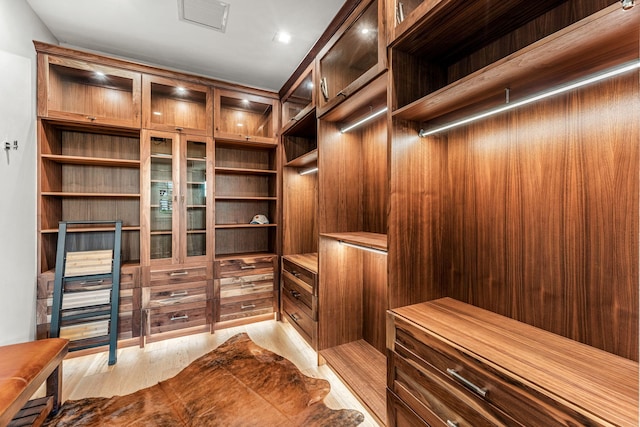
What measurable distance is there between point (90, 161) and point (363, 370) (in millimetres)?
3158

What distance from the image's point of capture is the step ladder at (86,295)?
2316mm

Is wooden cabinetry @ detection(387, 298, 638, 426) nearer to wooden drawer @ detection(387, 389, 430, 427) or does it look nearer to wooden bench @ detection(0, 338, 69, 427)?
wooden drawer @ detection(387, 389, 430, 427)

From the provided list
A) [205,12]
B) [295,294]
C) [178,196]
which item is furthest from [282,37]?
[295,294]

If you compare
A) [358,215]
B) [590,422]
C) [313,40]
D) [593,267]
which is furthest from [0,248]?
[593,267]

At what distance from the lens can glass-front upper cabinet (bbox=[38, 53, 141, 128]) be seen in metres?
2.33

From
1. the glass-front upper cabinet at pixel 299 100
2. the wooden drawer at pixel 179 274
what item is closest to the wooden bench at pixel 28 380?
the wooden drawer at pixel 179 274

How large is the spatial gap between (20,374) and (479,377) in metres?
2.16

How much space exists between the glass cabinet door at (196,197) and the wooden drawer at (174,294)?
1.11 ft

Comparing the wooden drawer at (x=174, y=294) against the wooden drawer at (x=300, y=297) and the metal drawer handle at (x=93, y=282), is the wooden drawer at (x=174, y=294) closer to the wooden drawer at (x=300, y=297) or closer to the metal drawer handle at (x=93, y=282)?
the metal drawer handle at (x=93, y=282)

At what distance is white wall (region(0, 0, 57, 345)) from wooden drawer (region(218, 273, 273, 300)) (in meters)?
1.53

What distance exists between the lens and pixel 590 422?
0.72m

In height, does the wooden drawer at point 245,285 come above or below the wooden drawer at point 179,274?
below

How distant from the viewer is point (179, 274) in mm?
2762

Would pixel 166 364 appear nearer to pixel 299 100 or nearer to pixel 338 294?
pixel 338 294
